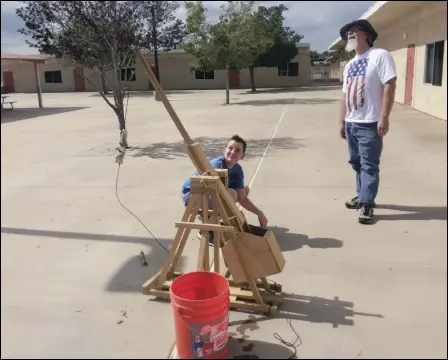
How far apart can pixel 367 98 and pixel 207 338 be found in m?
2.59

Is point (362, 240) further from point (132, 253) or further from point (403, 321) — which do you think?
point (132, 253)

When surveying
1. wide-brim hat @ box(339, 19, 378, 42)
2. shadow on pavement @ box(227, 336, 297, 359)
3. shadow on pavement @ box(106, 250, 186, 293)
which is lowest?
shadow on pavement @ box(227, 336, 297, 359)

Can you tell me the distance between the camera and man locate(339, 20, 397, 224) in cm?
365

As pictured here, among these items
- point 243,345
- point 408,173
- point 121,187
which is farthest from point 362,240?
point 121,187

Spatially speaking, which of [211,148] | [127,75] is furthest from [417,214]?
[127,75]

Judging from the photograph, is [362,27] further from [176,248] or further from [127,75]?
[127,75]

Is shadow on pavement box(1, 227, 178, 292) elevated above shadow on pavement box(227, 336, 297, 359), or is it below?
above

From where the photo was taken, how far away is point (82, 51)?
7.17 m

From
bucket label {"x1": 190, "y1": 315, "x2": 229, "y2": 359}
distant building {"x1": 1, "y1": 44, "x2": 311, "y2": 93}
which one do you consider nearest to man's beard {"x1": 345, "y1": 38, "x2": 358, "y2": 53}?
bucket label {"x1": 190, "y1": 315, "x2": 229, "y2": 359}

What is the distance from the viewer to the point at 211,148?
27.7 feet

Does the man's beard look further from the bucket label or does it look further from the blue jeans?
the bucket label

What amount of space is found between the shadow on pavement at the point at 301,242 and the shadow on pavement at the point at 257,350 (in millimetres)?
1259

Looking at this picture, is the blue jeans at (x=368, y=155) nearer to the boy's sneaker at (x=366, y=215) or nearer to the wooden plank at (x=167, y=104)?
the boy's sneaker at (x=366, y=215)

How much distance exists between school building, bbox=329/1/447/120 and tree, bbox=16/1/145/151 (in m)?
4.52
